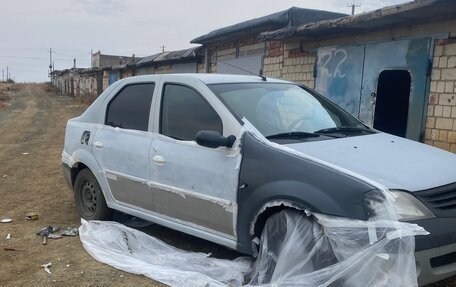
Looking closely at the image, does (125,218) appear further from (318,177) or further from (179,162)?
(318,177)

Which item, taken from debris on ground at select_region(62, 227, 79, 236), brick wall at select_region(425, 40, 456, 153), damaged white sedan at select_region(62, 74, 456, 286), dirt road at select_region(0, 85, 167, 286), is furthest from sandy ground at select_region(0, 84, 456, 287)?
brick wall at select_region(425, 40, 456, 153)

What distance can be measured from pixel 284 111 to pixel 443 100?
3811 millimetres

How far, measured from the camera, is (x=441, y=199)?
2.92 metres

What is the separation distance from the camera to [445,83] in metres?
6.51

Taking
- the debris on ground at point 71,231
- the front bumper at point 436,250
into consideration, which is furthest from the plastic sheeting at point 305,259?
the debris on ground at point 71,231

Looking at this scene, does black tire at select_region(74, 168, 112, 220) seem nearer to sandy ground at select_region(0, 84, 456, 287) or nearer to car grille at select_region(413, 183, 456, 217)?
sandy ground at select_region(0, 84, 456, 287)

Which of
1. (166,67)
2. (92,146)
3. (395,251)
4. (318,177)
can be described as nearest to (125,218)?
(92,146)

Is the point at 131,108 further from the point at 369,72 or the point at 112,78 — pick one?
the point at 112,78

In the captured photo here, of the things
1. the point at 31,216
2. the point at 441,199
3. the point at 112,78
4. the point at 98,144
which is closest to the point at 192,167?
the point at 98,144

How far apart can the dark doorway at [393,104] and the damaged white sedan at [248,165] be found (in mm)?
4248

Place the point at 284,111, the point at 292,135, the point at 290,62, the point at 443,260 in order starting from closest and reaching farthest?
the point at 443,260 → the point at 292,135 → the point at 284,111 → the point at 290,62

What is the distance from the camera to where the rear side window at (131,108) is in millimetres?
4387

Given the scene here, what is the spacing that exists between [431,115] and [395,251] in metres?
4.76

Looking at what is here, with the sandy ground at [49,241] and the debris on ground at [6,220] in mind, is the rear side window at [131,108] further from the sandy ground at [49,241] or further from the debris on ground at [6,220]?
the debris on ground at [6,220]
